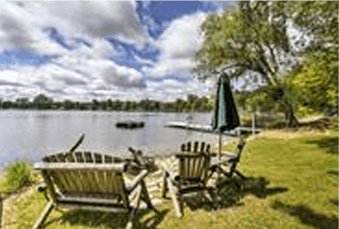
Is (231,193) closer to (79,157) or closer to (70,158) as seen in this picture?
(79,157)

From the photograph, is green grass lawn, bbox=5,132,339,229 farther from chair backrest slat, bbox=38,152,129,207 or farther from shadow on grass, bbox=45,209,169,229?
chair backrest slat, bbox=38,152,129,207

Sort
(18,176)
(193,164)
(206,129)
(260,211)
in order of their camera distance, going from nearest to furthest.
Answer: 1. (260,211)
2. (193,164)
3. (18,176)
4. (206,129)

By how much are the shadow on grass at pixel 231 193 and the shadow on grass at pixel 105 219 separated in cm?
94

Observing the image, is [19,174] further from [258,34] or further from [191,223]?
[258,34]

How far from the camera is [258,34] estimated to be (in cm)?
2484

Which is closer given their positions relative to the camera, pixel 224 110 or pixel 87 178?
pixel 87 178

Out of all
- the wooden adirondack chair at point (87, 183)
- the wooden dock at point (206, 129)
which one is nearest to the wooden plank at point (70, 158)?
the wooden adirondack chair at point (87, 183)

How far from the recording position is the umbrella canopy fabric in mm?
7578

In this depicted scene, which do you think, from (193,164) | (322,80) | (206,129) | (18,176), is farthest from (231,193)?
(206,129)

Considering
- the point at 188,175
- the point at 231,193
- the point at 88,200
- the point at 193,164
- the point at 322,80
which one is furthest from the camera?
the point at 322,80

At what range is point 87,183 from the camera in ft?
20.5

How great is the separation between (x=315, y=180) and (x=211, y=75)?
67.6 feet

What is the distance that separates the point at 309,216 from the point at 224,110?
2958 mm

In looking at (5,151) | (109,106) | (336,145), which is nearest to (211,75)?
(336,145)
